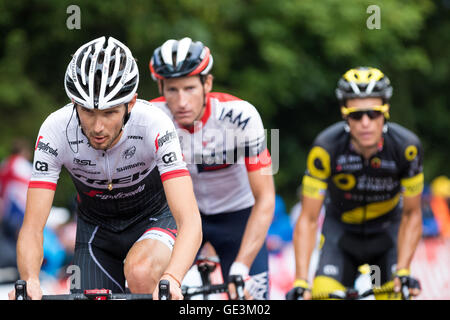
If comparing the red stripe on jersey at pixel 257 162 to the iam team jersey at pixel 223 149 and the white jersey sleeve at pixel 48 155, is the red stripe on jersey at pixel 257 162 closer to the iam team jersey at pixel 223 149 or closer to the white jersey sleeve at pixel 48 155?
the iam team jersey at pixel 223 149

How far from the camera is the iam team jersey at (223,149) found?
5.71 meters

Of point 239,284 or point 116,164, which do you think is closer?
point 116,164

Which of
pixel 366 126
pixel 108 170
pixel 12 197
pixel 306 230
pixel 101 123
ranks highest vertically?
pixel 366 126

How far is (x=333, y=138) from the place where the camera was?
6.31 m

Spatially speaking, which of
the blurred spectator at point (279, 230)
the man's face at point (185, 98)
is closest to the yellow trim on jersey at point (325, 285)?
the man's face at point (185, 98)

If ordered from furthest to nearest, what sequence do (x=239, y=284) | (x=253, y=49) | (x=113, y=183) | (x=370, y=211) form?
1. (x=253, y=49)
2. (x=370, y=211)
3. (x=239, y=284)
4. (x=113, y=183)

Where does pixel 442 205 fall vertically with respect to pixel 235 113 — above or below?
below

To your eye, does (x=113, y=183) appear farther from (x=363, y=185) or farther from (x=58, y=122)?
(x=363, y=185)

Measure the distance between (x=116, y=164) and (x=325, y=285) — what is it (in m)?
2.34

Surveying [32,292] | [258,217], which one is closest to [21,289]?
[32,292]

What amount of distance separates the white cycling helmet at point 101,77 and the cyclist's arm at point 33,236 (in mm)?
592

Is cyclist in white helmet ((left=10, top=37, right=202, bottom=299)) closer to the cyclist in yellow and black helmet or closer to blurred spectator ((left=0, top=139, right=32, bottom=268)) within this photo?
the cyclist in yellow and black helmet

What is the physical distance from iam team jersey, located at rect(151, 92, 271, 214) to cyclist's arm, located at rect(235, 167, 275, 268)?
3.4 inches
